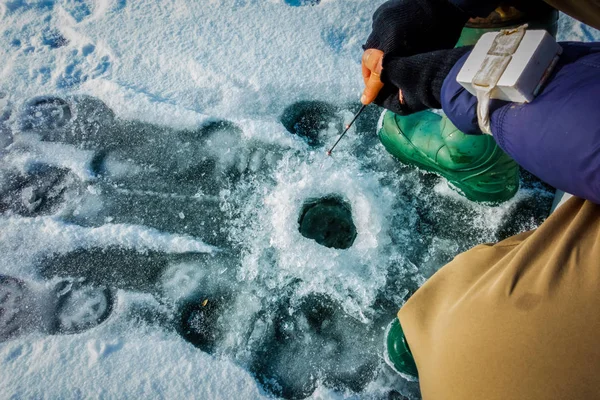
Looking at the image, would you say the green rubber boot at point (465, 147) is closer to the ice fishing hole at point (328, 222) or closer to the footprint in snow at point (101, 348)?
the ice fishing hole at point (328, 222)

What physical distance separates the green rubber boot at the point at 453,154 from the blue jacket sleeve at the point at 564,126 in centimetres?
50

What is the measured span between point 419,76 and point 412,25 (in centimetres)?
22

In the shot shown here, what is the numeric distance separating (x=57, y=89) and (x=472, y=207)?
1734 millimetres

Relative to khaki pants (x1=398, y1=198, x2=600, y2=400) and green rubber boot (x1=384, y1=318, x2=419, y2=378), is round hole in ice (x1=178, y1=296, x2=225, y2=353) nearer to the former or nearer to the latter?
green rubber boot (x1=384, y1=318, x2=419, y2=378)

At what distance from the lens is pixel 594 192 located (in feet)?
2.03

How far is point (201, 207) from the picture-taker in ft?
4.82

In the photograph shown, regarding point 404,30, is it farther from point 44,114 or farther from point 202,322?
point 44,114

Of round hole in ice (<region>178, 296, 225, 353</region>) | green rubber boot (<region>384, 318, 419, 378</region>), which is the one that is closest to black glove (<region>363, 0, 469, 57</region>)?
green rubber boot (<region>384, 318, 419, 378</region>)

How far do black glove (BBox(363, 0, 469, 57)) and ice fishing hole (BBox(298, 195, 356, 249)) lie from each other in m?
0.56

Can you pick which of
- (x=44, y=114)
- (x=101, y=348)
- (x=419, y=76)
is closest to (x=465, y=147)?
(x=419, y=76)

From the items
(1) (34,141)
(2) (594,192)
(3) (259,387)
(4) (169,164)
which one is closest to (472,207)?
(2) (594,192)

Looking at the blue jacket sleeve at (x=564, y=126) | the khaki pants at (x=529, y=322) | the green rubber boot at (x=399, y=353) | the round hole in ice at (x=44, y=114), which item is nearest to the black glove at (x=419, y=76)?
the blue jacket sleeve at (x=564, y=126)

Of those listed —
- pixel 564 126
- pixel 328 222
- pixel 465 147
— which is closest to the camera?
pixel 564 126

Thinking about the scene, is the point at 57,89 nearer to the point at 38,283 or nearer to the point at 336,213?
the point at 38,283
